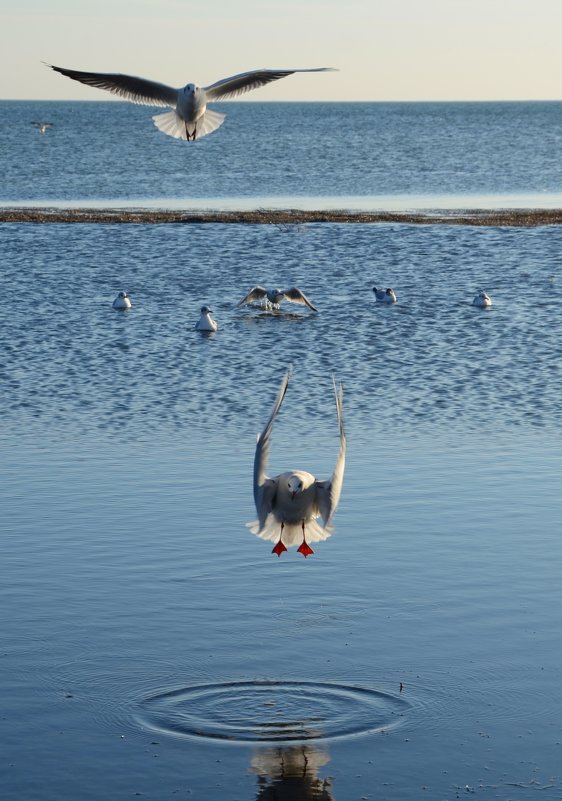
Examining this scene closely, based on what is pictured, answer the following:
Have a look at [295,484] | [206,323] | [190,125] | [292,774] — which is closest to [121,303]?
[206,323]

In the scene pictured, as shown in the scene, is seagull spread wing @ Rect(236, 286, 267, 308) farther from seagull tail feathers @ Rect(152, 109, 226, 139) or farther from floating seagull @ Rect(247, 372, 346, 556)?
floating seagull @ Rect(247, 372, 346, 556)

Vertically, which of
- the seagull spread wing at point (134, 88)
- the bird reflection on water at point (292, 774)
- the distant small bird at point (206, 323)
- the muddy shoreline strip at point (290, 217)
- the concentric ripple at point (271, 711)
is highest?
the seagull spread wing at point (134, 88)

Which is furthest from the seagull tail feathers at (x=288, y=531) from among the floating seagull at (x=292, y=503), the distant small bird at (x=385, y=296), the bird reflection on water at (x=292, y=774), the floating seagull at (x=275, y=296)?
the distant small bird at (x=385, y=296)

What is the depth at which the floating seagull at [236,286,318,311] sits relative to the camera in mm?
41500

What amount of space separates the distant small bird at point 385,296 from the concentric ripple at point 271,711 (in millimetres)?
28506

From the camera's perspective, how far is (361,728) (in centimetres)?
1459

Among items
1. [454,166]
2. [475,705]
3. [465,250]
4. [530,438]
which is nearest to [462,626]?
[475,705]

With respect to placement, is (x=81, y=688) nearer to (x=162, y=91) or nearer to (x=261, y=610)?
(x=261, y=610)

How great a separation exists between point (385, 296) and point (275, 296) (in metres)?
3.59

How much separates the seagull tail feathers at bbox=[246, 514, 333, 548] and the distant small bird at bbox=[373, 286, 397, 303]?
28.5 metres

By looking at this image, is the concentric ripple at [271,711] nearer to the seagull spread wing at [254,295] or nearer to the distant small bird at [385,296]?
the seagull spread wing at [254,295]

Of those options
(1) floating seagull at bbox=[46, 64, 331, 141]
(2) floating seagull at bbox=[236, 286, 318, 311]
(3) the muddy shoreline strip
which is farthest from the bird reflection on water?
(3) the muddy shoreline strip

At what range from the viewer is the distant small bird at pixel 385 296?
1705 inches

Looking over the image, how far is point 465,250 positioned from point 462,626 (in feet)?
129
